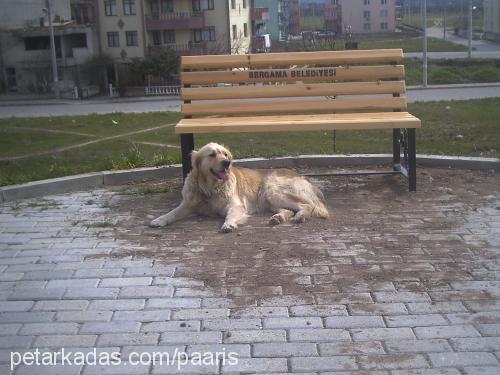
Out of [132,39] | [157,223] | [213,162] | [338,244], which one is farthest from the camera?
[132,39]

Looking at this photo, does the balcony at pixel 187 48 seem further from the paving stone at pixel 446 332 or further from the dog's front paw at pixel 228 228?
the paving stone at pixel 446 332

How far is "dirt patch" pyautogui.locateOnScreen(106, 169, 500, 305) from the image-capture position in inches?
185

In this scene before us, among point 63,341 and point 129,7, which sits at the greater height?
point 129,7

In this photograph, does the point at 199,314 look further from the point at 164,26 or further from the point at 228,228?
the point at 164,26

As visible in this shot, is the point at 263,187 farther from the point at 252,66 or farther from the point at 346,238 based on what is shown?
the point at 252,66

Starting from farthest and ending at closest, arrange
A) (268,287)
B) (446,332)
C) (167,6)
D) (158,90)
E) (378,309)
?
(167,6), (158,90), (268,287), (378,309), (446,332)

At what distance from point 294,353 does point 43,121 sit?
47.9 feet

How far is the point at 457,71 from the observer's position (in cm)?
3703

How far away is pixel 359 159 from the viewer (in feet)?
28.1

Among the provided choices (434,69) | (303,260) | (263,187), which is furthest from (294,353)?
(434,69)

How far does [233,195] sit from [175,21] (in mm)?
46106

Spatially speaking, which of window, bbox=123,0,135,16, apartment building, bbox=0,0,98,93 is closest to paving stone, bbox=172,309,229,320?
apartment building, bbox=0,0,98,93

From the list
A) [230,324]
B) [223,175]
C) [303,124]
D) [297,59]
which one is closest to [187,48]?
[297,59]

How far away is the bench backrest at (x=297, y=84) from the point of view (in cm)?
789
